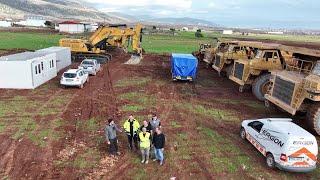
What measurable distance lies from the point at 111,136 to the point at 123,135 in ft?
9.52

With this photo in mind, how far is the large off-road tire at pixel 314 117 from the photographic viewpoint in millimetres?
18828

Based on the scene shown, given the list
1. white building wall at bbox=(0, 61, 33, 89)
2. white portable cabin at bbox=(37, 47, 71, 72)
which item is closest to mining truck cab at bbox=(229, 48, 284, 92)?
white building wall at bbox=(0, 61, 33, 89)

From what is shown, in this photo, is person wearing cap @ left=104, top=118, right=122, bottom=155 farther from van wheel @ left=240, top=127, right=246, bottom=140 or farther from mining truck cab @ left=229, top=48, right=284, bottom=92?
mining truck cab @ left=229, top=48, right=284, bottom=92

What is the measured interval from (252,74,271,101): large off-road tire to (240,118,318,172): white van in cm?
1131

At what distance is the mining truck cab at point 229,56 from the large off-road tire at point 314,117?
13.8 metres

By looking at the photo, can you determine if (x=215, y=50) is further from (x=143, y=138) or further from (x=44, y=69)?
(x=143, y=138)

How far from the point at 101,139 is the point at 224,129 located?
6.92 metres

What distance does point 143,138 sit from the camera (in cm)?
1484

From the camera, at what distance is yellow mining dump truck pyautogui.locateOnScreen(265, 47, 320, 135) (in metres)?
18.8

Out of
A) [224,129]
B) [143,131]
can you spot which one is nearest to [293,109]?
[224,129]

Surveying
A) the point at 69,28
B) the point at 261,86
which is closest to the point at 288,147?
the point at 261,86

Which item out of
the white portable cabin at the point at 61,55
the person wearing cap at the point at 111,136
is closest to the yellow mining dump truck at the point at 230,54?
the white portable cabin at the point at 61,55

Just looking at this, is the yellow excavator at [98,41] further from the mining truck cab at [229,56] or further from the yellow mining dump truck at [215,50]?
the mining truck cab at [229,56]

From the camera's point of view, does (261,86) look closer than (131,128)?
No
